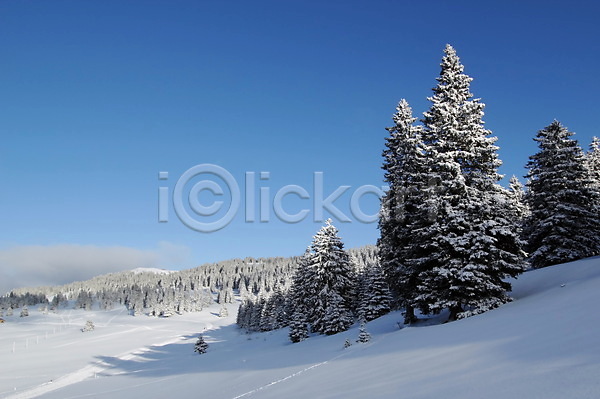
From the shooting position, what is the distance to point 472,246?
18.4 metres

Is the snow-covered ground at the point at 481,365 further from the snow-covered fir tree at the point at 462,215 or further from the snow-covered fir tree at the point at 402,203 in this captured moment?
the snow-covered fir tree at the point at 402,203

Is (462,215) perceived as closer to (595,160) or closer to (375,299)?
(375,299)

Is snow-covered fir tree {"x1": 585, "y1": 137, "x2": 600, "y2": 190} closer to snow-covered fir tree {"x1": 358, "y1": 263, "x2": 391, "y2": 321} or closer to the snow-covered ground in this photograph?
the snow-covered ground

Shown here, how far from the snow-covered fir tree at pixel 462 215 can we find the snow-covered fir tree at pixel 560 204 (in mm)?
9781

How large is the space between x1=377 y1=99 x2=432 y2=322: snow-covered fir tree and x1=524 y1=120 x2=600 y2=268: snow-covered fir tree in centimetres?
982

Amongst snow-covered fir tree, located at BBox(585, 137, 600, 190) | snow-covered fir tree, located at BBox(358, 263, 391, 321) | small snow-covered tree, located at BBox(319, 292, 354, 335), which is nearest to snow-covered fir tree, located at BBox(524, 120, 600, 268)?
snow-covered fir tree, located at BBox(585, 137, 600, 190)

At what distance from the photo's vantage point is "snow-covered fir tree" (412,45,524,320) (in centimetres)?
1831

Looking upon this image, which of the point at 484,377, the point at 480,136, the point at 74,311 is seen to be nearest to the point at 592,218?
the point at 480,136

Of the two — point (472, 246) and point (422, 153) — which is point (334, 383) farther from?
point (422, 153)

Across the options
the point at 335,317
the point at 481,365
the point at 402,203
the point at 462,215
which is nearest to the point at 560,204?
the point at 402,203

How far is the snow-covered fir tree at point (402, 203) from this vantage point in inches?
895

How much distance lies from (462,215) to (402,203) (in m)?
5.84

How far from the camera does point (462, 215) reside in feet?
62.6

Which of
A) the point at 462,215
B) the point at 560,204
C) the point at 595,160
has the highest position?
the point at 595,160
